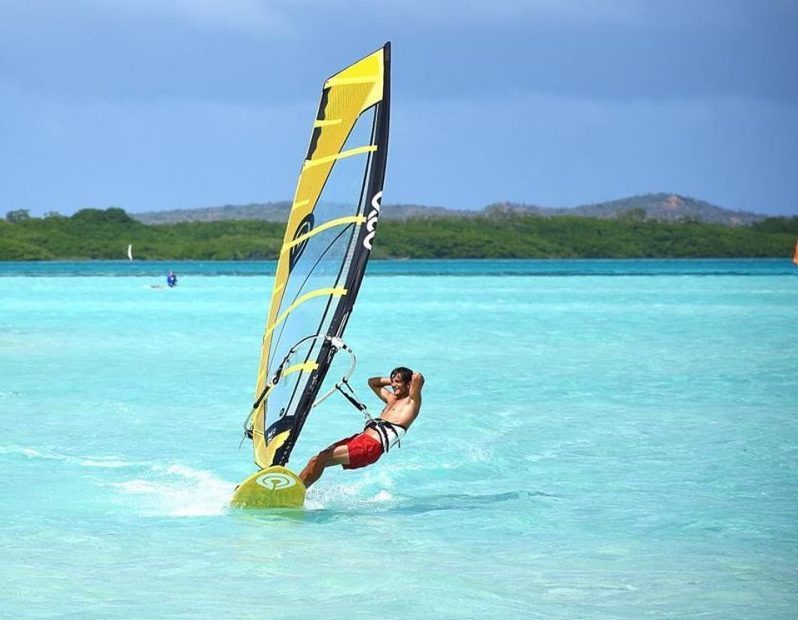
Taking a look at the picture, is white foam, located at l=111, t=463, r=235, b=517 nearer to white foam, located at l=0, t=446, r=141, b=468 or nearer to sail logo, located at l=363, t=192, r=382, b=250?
white foam, located at l=0, t=446, r=141, b=468

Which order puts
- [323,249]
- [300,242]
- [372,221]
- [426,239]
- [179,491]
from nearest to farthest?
[372,221], [323,249], [300,242], [179,491], [426,239]

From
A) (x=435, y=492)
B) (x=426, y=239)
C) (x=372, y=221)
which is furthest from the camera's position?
(x=426, y=239)

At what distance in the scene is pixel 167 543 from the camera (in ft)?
25.1

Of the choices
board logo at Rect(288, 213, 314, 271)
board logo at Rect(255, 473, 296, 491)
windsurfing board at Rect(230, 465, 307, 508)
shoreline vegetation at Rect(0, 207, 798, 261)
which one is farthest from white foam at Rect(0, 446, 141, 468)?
shoreline vegetation at Rect(0, 207, 798, 261)

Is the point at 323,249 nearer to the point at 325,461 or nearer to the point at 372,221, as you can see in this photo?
the point at 372,221

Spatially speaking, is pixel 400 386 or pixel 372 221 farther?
pixel 400 386

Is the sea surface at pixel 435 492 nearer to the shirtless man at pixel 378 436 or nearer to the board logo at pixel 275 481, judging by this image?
the board logo at pixel 275 481

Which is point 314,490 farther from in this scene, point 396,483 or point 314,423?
point 314,423

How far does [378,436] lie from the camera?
7.73 meters

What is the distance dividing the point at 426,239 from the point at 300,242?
114543 mm

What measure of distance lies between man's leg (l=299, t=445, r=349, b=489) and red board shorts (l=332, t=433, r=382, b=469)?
0.09ft

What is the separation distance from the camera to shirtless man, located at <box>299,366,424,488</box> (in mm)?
7703

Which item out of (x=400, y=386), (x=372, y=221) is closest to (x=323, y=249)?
(x=372, y=221)

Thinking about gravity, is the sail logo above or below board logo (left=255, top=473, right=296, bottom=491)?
above
